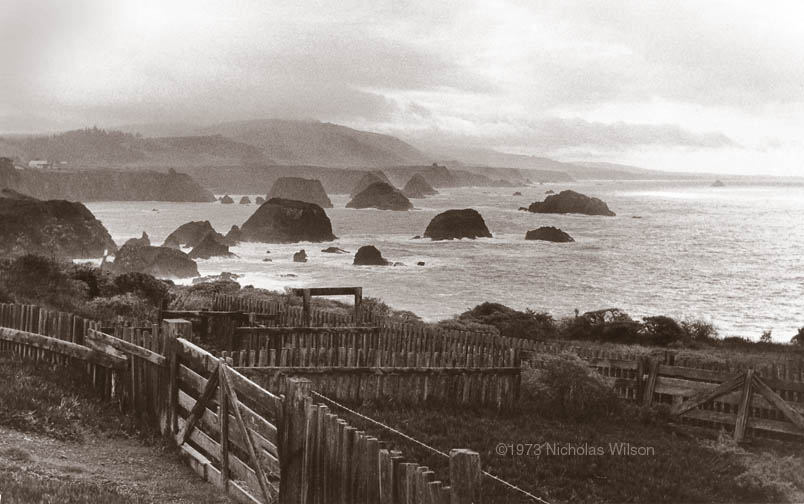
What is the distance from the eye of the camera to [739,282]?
79.6 m

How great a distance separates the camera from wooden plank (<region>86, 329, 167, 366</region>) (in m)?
10.5

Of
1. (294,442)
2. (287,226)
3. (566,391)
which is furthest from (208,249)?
(294,442)

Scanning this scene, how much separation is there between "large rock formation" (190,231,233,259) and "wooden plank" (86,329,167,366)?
257 ft

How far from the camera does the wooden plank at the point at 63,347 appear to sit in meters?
11.5

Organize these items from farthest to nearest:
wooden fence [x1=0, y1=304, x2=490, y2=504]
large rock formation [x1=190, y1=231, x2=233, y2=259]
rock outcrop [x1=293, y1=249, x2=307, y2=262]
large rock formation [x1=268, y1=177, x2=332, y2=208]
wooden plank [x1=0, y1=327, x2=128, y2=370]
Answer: large rock formation [x1=268, y1=177, x2=332, y2=208], large rock formation [x1=190, y1=231, x2=233, y2=259], rock outcrop [x1=293, y1=249, x2=307, y2=262], wooden plank [x1=0, y1=327, x2=128, y2=370], wooden fence [x1=0, y1=304, x2=490, y2=504]

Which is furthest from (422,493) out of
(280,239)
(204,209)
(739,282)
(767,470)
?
(204,209)

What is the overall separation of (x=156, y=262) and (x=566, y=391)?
65098 mm

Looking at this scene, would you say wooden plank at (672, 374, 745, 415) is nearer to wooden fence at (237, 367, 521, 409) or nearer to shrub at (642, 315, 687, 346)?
wooden fence at (237, 367, 521, 409)

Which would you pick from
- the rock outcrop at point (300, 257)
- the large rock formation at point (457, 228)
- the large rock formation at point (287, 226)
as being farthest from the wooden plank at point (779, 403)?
the large rock formation at point (457, 228)

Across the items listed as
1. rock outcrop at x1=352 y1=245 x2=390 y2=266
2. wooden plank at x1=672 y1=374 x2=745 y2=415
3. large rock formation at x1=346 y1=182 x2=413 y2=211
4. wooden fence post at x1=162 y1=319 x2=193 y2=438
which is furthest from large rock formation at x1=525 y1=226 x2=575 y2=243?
wooden fence post at x1=162 y1=319 x2=193 y2=438

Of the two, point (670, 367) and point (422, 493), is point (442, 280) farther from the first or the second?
point (422, 493)

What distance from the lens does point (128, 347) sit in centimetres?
1124

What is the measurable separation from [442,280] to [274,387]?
60.7 m

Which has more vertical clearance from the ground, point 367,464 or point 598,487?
point 367,464
